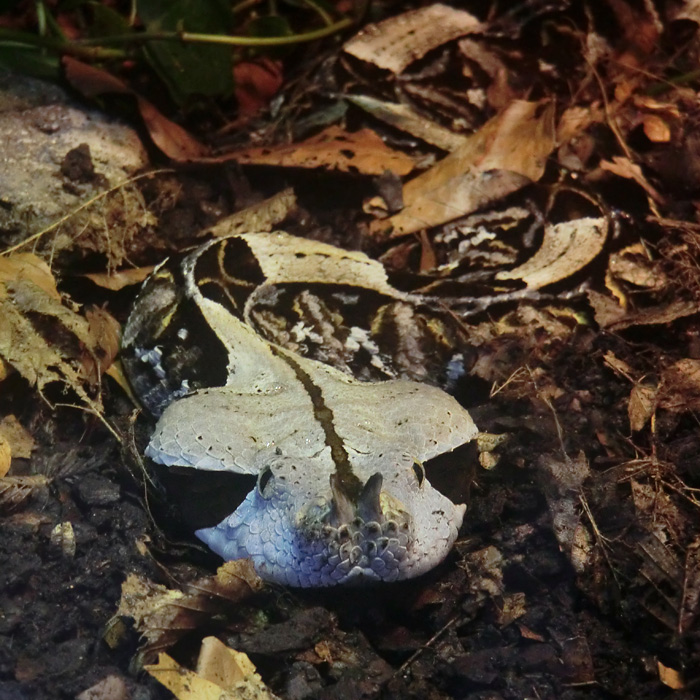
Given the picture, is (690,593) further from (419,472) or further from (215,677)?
(215,677)

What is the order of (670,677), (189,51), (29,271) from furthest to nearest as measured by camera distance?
(189,51), (29,271), (670,677)

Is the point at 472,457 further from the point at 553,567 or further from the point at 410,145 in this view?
the point at 410,145

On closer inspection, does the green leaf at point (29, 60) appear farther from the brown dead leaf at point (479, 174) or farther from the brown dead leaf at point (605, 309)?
Answer: the brown dead leaf at point (605, 309)

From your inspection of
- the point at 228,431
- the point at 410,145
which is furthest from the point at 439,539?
the point at 410,145

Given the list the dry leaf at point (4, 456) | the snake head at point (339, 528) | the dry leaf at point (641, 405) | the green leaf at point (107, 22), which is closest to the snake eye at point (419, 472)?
the snake head at point (339, 528)

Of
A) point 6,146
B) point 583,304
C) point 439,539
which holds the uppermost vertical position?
point 6,146

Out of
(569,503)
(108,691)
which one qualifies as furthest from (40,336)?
(569,503)

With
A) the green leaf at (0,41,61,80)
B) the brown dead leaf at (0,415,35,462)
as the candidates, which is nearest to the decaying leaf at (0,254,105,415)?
the brown dead leaf at (0,415,35,462)
